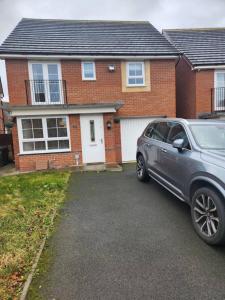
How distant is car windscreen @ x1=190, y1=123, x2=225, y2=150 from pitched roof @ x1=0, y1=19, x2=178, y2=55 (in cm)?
771

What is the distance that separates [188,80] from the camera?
40.3 feet

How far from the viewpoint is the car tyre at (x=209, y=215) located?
2932 mm

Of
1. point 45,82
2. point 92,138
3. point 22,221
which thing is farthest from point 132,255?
point 45,82

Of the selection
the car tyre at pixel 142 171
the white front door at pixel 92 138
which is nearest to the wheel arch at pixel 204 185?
the car tyre at pixel 142 171

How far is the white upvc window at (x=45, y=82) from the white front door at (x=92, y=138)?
219 cm

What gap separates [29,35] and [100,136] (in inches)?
272

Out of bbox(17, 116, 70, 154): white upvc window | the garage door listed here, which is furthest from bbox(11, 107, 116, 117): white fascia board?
the garage door

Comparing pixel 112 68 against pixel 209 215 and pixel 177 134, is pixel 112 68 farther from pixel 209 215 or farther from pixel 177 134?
pixel 209 215

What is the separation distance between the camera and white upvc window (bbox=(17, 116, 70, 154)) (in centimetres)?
912

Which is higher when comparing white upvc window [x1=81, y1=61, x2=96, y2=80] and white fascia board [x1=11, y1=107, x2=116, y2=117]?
white upvc window [x1=81, y1=61, x2=96, y2=80]

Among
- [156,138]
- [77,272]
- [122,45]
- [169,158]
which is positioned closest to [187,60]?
[122,45]

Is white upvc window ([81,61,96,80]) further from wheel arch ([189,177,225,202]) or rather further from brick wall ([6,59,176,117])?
wheel arch ([189,177,225,202])

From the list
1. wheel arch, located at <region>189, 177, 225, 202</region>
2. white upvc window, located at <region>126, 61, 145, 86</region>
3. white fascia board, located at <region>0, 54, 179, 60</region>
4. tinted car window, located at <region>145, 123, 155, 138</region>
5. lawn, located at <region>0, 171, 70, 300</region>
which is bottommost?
lawn, located at <region>0, 171, 70, 300</region>

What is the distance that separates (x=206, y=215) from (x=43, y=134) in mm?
7585
